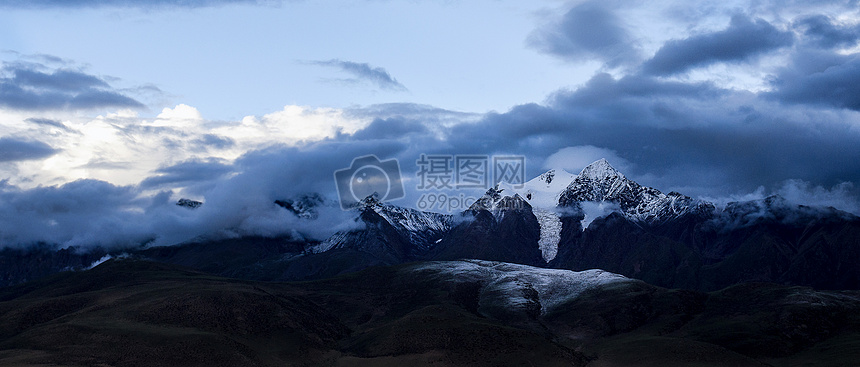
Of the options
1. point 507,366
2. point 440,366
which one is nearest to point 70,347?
Answer: point 440,366

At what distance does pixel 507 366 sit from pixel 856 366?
9280 centimetres

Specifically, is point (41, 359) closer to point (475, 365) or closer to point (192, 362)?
point (192, 362)

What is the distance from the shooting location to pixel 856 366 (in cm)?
19575

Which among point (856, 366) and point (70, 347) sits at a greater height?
point (70, 347)

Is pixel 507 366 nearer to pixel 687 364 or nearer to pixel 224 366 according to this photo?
pixel 687 364

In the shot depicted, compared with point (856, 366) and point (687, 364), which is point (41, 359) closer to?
point (687, 364)

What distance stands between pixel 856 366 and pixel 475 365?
102 meters

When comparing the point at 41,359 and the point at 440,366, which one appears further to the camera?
Result: the point at 440,366

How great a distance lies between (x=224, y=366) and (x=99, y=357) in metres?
31.6

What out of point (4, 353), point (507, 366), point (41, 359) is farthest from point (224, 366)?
point (507, 366)

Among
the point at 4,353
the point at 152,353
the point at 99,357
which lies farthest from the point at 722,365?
the point at 4,353

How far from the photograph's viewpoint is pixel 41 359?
607 feet

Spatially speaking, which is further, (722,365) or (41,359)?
(722,365)

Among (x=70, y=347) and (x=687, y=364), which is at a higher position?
(x=70, y=347)
